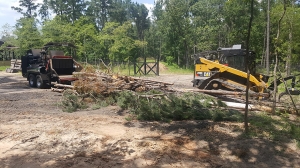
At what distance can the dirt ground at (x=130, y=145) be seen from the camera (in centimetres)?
505

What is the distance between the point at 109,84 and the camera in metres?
10.4

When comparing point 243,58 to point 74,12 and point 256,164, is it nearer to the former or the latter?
point 256,164

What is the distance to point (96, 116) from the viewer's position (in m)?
8.18

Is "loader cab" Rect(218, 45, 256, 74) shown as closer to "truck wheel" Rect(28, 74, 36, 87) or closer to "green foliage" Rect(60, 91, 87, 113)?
"green foliage" Rect(60, 91, 87, 113)

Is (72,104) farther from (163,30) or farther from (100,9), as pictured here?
(100,9)

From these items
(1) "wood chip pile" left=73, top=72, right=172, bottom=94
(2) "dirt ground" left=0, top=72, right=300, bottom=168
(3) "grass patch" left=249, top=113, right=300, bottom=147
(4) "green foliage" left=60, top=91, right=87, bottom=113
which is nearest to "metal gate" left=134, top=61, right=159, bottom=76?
(1) "wood chip pile" left=73, top=72, right=172, bottom=94

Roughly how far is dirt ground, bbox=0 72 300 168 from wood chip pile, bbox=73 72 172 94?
8.36ft

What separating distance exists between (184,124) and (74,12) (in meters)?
52.5

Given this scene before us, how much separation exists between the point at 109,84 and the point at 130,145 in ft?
16.3

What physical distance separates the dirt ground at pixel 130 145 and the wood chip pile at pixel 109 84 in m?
2.55

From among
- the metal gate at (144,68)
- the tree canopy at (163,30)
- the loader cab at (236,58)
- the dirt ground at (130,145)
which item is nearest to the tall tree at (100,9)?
the tree canopy at (163,30)

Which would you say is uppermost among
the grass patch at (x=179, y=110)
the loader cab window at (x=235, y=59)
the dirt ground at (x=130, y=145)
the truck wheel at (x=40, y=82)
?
the loader cab window at (x=235, y=59)

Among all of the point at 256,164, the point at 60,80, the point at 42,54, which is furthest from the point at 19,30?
the point at 256,164

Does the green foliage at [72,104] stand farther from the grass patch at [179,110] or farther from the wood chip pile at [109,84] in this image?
the grass patch at [179,110]
